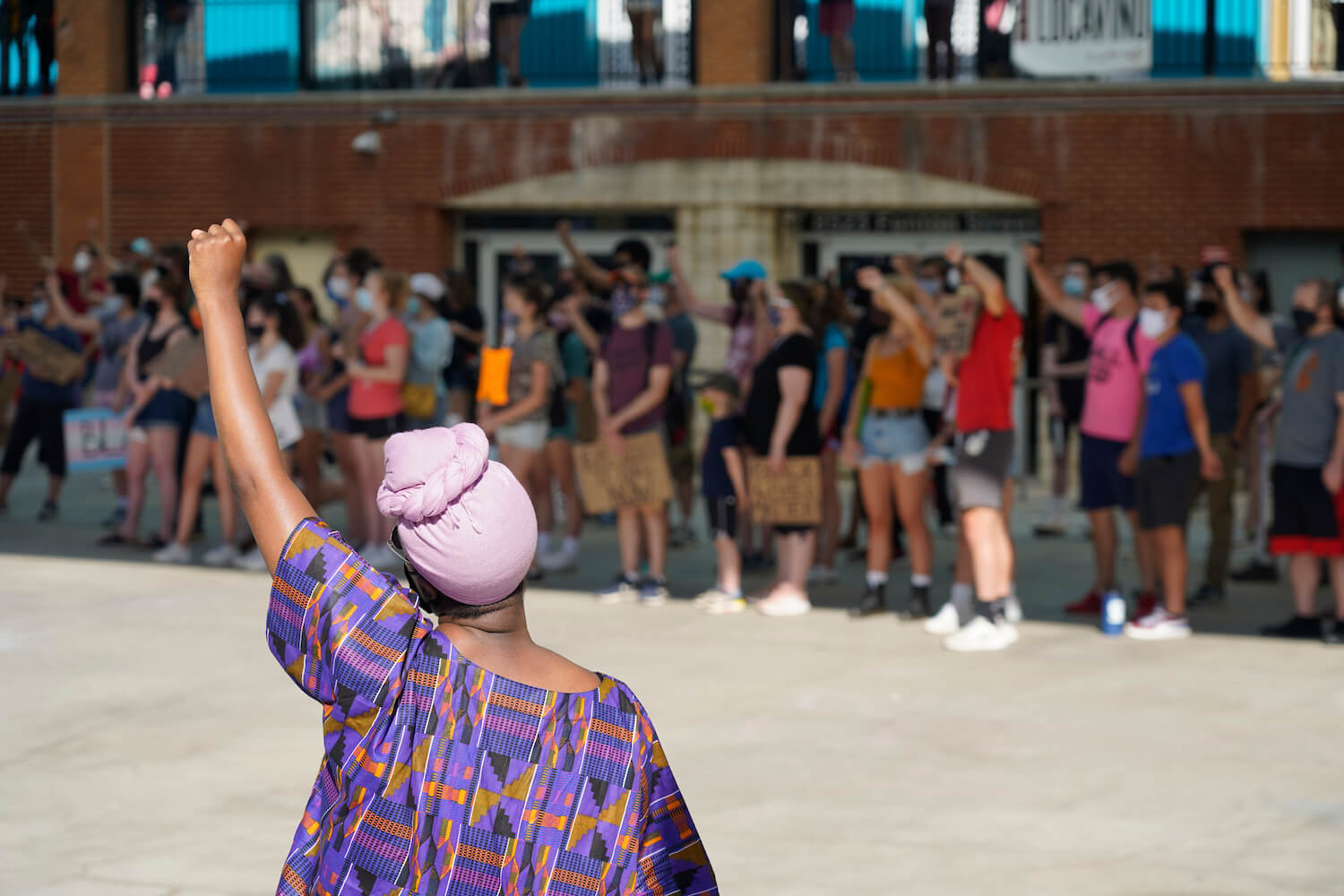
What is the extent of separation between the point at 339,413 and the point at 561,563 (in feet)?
6.13

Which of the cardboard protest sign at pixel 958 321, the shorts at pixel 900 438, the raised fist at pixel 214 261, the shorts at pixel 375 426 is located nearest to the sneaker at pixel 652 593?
the shorts at pixel 900 438

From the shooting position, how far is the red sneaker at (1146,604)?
927 cm

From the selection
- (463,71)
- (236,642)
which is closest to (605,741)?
(236,642)

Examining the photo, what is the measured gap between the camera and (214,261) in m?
2.45

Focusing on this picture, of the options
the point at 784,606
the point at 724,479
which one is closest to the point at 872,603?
the point at 784,606

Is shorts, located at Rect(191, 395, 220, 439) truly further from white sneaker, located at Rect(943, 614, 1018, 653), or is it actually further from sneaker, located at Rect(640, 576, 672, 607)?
white sneaker, located at Rect(943, 614, 1018, 653)

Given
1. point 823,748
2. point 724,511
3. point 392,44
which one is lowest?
point 823,748

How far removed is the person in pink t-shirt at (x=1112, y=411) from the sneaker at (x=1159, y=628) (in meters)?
0.24

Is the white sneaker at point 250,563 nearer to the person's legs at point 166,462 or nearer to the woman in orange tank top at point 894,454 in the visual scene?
the person's legs at point 166,462

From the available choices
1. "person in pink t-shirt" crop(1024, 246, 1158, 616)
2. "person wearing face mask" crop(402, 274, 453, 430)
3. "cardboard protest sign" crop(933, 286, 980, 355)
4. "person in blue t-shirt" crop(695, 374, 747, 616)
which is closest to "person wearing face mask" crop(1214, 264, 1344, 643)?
"person in pink t-shirt" crop(1024, 246, 1158, 616)

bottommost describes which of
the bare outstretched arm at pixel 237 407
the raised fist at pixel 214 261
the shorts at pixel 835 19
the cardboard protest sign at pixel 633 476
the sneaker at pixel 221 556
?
the sneaker at pixel 221 556

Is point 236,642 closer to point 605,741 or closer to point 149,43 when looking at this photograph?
point 605,741

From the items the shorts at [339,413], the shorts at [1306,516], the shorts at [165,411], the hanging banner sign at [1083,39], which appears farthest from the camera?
the hanging banner sign at [1083,39]

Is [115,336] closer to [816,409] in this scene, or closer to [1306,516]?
[816,409]
